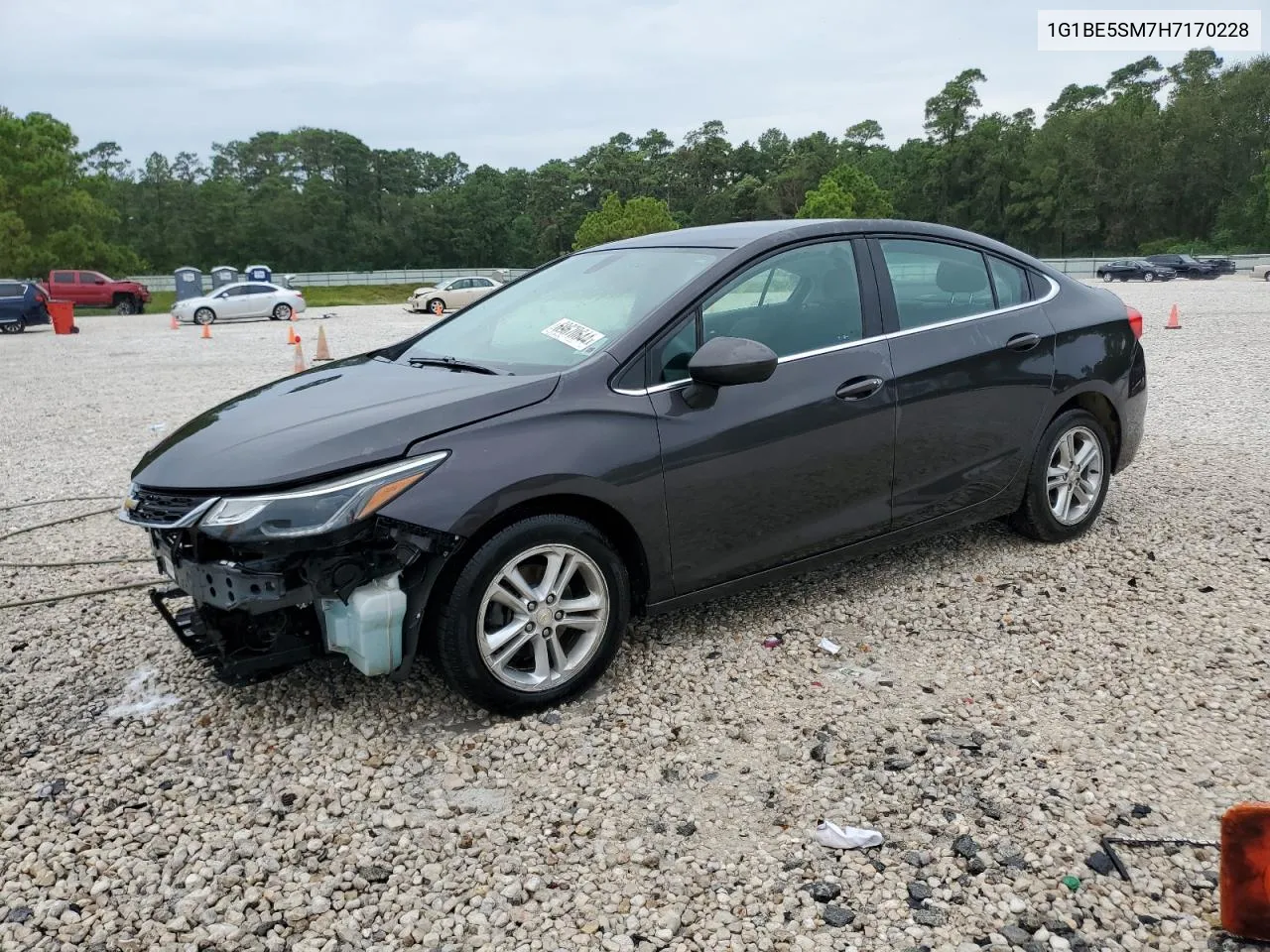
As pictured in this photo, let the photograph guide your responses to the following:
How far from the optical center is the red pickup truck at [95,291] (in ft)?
122

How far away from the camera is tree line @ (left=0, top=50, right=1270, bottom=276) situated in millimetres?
70500

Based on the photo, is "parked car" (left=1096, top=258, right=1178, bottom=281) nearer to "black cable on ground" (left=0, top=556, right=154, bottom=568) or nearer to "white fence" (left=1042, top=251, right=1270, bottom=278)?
"white fence" (left=1042, top=251, right=1270, bottom=278)

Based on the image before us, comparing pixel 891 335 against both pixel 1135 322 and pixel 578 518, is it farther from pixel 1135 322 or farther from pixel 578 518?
pixel 1135 322

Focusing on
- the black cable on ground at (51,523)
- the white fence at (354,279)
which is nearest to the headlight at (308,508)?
the black cable on ground at (51,523)

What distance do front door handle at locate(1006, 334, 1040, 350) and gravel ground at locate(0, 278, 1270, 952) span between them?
1.07 m

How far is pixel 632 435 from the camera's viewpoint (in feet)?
11.9

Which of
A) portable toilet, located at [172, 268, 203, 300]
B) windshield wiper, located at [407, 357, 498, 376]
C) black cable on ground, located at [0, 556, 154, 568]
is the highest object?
portable toilet, located at [172, 268, 203, 300]

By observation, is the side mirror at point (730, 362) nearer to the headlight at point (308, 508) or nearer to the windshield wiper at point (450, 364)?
the windshield wiper at point (450, 364)

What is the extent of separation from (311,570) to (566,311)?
1.65 meters

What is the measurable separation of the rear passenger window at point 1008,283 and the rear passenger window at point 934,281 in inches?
2.3

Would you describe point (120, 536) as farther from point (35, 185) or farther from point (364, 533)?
point (35, 185)

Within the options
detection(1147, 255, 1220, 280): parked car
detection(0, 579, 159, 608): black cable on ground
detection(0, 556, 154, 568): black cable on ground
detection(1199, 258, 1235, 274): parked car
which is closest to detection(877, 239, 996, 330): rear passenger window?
detection(0, 579, 159, 608): black cable on ground

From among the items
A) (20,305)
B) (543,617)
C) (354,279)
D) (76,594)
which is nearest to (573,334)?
(543,617)

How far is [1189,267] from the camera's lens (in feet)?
154
